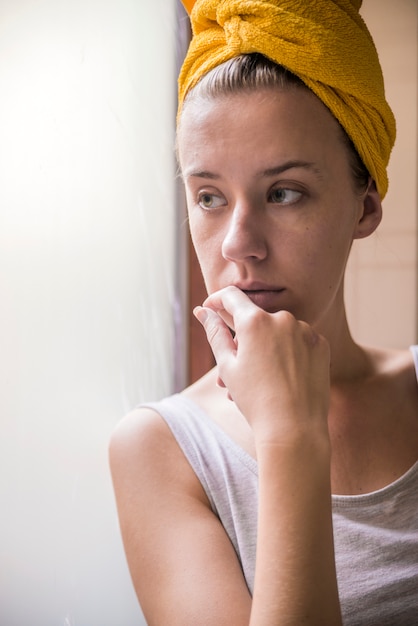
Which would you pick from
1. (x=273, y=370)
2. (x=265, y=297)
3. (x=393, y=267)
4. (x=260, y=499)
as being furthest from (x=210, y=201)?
(x=393, y=267)

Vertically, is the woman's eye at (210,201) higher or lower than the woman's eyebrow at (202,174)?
lower

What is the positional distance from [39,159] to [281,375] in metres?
0.45

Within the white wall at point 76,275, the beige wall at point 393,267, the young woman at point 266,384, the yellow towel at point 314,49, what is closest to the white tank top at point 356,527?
the young woman at point 266,384

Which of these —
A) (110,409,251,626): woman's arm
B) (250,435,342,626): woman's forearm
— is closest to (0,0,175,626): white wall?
(110,409,251,626): woman's arm

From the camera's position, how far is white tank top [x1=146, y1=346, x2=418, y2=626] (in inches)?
32.6

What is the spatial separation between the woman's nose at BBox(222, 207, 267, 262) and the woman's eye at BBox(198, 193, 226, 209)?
47mm

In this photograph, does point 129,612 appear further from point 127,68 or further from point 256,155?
point 127,68

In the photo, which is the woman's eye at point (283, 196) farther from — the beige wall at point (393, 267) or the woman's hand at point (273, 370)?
the beige wall at point (393, 267)

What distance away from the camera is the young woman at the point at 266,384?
67 cm

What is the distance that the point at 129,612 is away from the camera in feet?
3.45

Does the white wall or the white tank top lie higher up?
the white wall

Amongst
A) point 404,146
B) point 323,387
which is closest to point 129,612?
point 323,387

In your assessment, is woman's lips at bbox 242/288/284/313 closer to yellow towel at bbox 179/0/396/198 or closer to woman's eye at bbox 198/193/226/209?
woman's eye at bbox 198/193/226/209

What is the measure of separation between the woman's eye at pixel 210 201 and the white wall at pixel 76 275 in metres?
0.22
